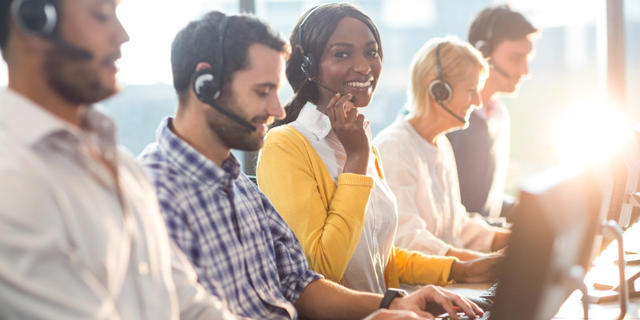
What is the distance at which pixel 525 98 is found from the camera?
402cm

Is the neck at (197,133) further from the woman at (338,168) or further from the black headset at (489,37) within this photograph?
the black headset at (489,37)

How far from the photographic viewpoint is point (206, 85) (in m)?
1.18

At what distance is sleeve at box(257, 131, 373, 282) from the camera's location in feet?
5.03

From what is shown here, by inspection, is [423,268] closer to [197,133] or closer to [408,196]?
[408,196]

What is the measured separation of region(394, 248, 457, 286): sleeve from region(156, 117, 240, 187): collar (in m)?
0.84

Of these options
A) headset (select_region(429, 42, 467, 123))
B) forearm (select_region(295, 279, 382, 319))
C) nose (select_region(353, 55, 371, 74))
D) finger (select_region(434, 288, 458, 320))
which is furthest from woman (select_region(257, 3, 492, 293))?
headset (select_region(429, 42, 467, 123))

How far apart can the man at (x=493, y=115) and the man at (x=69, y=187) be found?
82.5 inches

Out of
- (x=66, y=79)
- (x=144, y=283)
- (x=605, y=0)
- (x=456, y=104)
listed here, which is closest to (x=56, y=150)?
(x=66, y=79)

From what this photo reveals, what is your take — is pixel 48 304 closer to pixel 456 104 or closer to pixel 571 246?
pixel 571 246

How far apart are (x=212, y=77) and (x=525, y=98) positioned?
318 centimetres

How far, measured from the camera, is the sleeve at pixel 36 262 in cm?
68

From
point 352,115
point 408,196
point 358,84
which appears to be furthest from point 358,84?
point 408,196

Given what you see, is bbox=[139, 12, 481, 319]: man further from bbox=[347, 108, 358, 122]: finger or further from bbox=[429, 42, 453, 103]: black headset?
bbox=[429, 42, 453, 103]: black headset

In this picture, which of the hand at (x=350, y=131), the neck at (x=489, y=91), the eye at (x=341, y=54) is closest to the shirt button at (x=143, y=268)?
the hand at (x=350, y=131)
